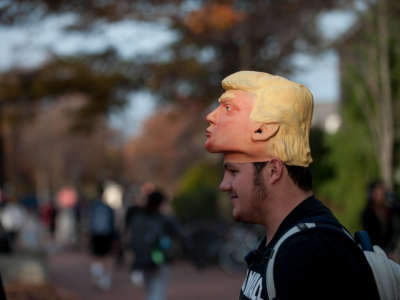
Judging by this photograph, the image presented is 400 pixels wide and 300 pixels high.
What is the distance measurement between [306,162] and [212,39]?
37.2 ft

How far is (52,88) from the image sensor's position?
44.7 ft

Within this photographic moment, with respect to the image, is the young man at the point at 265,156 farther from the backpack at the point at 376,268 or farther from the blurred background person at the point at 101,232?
the blurred background person at the point at 101,232

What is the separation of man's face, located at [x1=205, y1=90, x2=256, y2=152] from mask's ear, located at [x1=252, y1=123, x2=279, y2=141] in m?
0.02

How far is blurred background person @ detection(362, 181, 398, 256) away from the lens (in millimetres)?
6113

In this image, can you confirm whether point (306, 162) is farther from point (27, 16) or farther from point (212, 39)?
point (212, 39)

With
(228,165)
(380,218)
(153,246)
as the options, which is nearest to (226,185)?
(228,165)

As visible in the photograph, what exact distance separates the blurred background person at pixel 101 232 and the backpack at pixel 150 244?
4474 mm

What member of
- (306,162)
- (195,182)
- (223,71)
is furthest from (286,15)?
(306,162)

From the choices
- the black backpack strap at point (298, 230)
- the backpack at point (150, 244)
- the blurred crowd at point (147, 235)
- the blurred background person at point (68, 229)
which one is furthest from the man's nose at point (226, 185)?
the blurred background person at point (68, 229)

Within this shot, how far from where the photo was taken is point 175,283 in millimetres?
12406

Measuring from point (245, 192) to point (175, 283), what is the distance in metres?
10.7

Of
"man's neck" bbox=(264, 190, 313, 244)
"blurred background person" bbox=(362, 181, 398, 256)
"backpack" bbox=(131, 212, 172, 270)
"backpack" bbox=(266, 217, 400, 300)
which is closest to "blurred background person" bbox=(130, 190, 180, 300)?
"backpack" bbox=(131, 212, 172, 270)

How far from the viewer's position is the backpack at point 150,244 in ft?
22.7

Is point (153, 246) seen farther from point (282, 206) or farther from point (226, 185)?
point (282, 206)
